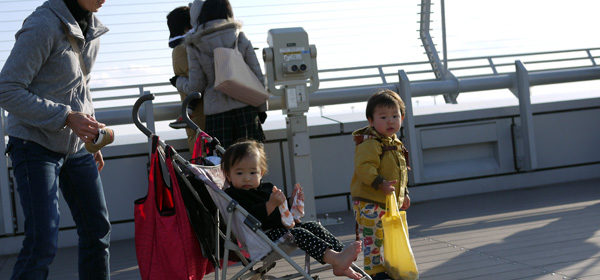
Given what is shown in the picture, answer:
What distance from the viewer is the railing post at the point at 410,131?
6.68m

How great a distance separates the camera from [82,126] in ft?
9.30

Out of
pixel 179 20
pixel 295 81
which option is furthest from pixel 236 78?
pixel 179 20

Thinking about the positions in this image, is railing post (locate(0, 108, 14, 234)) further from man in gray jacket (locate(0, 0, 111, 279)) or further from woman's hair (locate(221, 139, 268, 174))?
woman's hair (locate(221, 139, 268, 174))

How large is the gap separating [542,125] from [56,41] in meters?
5.74

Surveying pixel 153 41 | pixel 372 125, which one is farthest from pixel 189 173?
pixel 153 41

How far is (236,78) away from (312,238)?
2145 millimetres

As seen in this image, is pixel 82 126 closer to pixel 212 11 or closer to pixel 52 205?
pixel 52 205

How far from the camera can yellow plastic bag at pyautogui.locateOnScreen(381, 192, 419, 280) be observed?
3422 millimetres

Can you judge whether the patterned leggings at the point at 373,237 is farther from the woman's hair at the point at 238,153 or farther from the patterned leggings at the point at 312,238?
the woman's hair at the point at 238,153

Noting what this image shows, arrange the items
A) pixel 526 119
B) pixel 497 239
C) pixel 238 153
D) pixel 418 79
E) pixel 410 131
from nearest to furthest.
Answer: pixel 238 153, pixel 497 239, pixel 410 131, pixel 526 119, pixel 418 79

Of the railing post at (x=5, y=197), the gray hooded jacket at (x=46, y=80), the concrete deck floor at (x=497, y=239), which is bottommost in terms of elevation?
the concrete deck floor at (x=497, y=239)

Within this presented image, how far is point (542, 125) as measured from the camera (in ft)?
24.3

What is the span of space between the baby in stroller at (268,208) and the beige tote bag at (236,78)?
5.79 feet

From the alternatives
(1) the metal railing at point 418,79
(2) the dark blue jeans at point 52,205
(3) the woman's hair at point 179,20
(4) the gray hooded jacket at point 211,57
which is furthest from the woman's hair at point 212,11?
(2) the dark blue jeans at point 52,205
